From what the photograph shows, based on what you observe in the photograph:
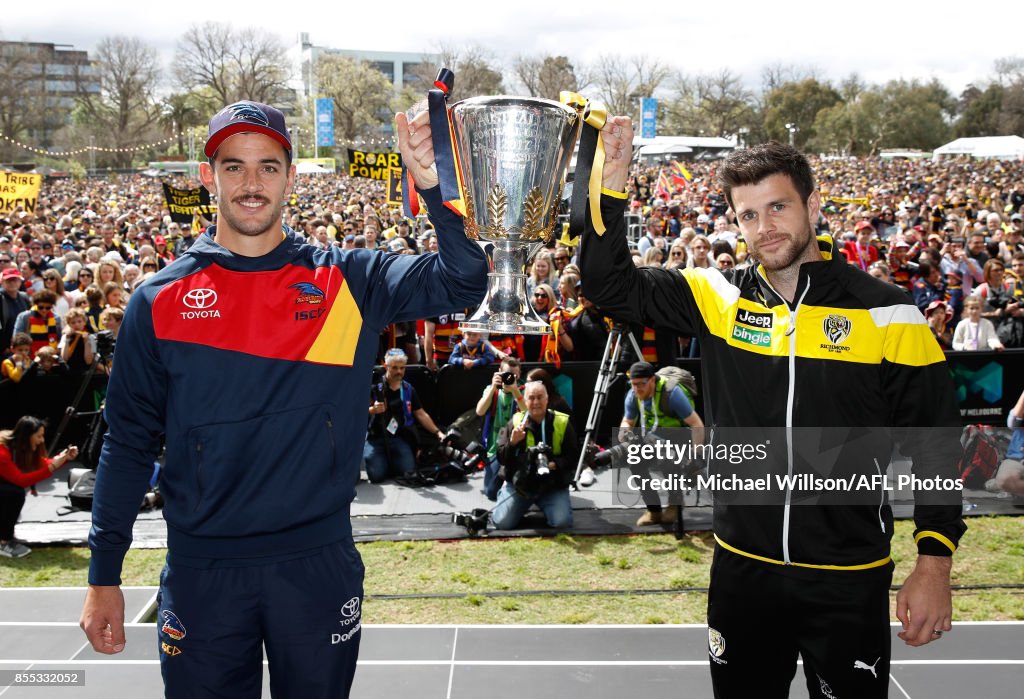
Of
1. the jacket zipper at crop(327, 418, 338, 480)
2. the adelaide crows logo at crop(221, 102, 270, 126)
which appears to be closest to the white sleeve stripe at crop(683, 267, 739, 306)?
the jacket zipper at crop(327, 418, 338, 480)

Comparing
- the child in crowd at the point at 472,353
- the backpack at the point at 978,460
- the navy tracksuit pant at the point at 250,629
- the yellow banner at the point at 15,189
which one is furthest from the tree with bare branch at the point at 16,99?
the navy tracksuit pant at the point at 250,629

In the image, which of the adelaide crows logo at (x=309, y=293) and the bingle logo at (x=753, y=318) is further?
the bingle logo at (x=753, y=318)

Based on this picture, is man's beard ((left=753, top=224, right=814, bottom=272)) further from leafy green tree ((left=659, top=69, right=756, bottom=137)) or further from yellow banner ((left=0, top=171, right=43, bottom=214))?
leafy green tree ((left=659, top=69, right=756, bottom=137))

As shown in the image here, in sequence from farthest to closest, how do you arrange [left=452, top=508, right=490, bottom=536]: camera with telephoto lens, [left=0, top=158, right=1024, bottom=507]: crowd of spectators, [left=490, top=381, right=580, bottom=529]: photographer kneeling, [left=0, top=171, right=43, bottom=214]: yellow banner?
1. [left=0, top=171, right=43, bottom=214]: yellow banner
2. [left=0, top=158, right=1024, bottom=507]: crowd of spectators
3. [left=490, top=381, right=580, bottom=529]: photographer kneeling
4. [left=452, top=508, right=490, bottom=536]: camera with telephoto lens

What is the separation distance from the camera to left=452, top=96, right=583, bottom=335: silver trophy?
2143mm

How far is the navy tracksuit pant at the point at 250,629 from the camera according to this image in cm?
219

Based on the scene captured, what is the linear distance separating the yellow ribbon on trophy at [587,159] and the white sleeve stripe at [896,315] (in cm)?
80

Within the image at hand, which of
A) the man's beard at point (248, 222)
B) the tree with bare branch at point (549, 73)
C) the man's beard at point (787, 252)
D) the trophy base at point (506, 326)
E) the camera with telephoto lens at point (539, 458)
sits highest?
the tree with bare branch at point (549, 73)

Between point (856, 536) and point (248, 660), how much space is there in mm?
1563

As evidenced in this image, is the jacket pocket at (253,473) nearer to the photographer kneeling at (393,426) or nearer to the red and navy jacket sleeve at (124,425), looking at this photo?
the red and navy jacket sleeve at (124,425)

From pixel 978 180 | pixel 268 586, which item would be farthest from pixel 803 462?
pixel 978 180

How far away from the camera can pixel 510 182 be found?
86.6 inches

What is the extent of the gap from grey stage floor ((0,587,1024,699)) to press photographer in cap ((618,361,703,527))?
253 cm

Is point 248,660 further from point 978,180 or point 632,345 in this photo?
point 978,180
